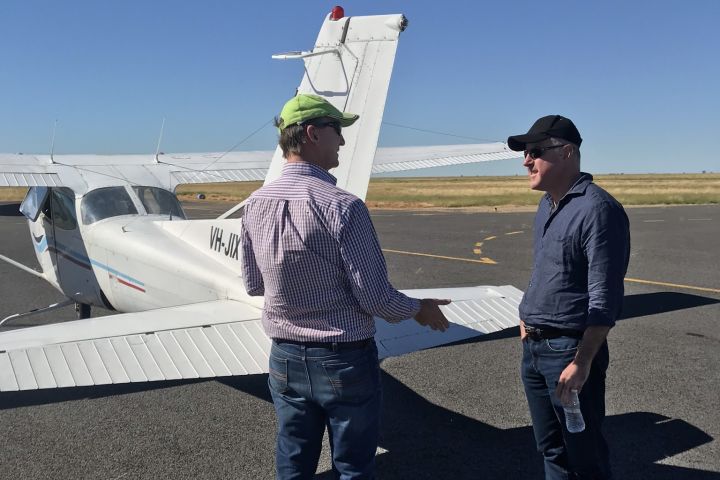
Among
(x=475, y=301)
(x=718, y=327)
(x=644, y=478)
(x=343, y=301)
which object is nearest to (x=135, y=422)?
(x=475, y=301)

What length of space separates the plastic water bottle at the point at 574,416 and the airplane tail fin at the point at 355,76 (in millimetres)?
2402

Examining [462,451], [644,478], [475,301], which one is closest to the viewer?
[644,478]

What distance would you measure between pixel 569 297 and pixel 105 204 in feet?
18.1

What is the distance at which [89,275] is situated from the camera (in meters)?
6.84

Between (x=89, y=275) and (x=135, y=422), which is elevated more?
(x=89, y=275)

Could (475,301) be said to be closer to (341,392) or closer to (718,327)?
(341,392)

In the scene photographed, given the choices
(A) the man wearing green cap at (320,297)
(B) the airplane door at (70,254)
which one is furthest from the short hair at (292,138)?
(B) the airplane door at (70,254)

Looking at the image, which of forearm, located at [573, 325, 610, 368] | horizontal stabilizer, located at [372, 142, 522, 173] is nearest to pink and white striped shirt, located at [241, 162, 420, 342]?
forearm, located at [573, 325, 610, 368]

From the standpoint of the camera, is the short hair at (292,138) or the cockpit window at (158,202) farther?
the cockpit window at (158,202)

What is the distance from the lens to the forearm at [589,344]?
2.50 metres

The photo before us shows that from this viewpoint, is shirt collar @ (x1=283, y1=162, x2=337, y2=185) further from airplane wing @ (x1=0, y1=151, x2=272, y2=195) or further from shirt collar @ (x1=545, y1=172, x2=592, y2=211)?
airplane wing @ (x1=0, y1=151, x2=272, y2=195)

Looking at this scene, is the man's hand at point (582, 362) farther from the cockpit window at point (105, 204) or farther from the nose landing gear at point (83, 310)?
the nose landing gear at point (83, 310)

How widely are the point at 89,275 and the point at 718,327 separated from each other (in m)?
7.21

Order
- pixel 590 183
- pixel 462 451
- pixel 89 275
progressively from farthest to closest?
pixel 89 275 → pixel 462 451 → pixel 590 183
